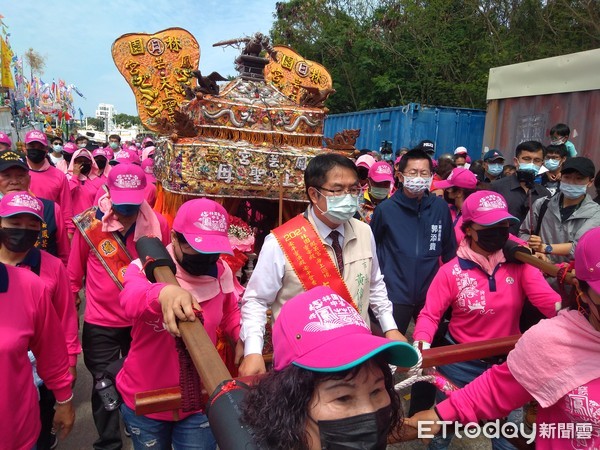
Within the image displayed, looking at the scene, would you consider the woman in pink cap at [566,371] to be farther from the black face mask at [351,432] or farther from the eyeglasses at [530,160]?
the eyeglasses at [530,160]

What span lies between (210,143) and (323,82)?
2236 mm

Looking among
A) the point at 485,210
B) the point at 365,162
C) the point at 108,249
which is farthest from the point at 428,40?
the point at 108,249

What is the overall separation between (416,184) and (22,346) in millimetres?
2537

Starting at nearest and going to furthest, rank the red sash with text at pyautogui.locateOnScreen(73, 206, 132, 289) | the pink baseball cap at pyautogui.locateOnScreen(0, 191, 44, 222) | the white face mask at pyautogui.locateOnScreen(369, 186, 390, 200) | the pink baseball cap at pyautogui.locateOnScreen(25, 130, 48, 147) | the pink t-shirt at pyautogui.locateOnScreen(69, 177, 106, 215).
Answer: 1. the pink baseball cap at pyautogui.locateOnScreen(0, 191, 44, 222)
2. the red sash with text at pyautogui.locateOnScreen(73, 206, 132, 289)
3. the white face mask at pyautogui.locateOnScreen(369, 186, 390, 200)
4. the pink baseball cap at pyautogui.locateOnScreen(25, 130, 48, 147)
5. the pink t-shirt at pyautogui.locateOnScreen(69, 177, 106, 215)

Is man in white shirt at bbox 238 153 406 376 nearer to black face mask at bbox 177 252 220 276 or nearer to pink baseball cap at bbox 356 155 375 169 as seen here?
black face mask at bbox 177 252 220 276

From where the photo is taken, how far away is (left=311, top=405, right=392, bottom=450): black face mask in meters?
1.04

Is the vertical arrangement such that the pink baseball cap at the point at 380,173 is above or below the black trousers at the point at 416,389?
above

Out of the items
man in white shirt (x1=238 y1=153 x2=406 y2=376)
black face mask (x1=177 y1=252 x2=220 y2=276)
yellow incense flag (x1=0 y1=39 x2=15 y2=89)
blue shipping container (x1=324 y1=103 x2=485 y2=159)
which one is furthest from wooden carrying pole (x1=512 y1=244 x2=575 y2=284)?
yellow incense flag (x1=0 y1=39 x2=15 y2=89)

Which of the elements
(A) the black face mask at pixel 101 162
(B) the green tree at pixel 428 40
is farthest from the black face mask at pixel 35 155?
(B) the green tree at pixel 428 40

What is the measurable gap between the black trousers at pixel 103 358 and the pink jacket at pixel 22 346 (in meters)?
0.92

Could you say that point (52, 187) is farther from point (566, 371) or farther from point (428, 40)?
point (428, 40)

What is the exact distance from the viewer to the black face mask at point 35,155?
4551mm

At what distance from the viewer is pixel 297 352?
41.7 inches

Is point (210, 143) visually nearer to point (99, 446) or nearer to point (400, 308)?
point (400, 308)
